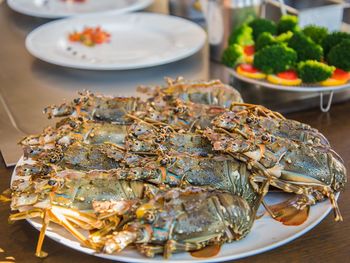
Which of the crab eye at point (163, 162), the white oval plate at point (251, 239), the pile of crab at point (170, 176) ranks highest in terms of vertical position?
the crab eye at point (163, 162)

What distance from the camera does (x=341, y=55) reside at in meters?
2.03

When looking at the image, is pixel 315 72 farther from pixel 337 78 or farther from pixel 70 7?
pixel 70 7

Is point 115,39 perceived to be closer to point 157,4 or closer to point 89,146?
point 157,4

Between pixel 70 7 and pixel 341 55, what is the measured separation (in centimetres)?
199

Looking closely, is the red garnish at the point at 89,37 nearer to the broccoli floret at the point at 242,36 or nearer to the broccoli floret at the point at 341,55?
the broccoli floret at the point at 242,36

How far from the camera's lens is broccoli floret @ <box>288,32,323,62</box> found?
82.7 inches

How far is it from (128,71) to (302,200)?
1360mm

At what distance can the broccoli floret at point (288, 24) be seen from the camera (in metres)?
2.34

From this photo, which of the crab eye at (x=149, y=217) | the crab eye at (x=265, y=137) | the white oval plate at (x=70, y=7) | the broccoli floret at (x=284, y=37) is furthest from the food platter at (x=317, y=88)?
the white oval plate at (x=70, y=7)

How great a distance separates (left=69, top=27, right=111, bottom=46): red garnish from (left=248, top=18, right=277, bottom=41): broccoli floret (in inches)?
34.1

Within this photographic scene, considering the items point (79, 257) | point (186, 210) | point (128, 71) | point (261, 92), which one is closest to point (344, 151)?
point (261, 92)

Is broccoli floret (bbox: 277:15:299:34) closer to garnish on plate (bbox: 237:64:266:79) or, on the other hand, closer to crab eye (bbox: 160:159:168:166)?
garnish on plate (bbox: 237:64:266:79)

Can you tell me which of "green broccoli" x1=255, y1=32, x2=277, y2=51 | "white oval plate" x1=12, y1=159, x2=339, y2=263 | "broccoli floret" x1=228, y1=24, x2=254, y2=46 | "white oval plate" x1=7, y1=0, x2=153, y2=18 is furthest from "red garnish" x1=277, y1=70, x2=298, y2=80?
"white oval plate" x1=7, y1=0, x2=153, y2=18

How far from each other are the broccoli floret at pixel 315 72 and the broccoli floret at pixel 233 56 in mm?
295
